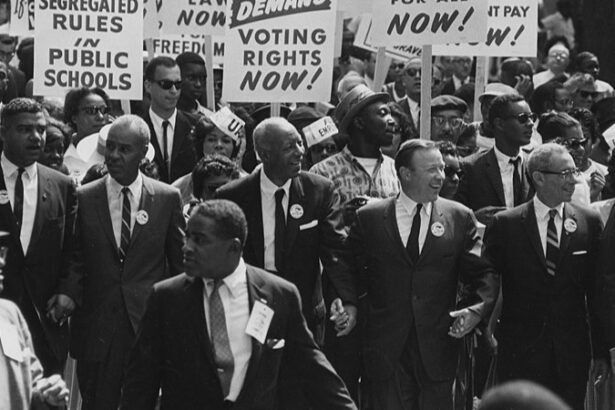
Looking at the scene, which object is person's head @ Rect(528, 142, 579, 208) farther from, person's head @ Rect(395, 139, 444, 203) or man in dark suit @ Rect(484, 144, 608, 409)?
person's head @ Rect(395, 139, 444, 203)

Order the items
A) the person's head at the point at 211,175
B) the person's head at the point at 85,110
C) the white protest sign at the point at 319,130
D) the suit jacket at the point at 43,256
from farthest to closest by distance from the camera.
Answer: the person's head at the point at 85,110, the white protest sign at the point at 319,130, the person's head at the point at 211,175, the suit jacket at the point at 43,256

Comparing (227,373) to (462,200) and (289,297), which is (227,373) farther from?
(462,200)

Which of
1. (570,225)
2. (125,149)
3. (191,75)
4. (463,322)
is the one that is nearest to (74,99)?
(191,75)

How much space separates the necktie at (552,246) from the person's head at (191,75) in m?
5.41

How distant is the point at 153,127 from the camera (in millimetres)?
14398

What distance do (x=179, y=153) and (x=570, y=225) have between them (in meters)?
4.16

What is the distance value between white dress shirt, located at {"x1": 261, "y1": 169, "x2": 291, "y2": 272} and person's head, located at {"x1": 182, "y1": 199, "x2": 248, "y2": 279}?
2.87 metres

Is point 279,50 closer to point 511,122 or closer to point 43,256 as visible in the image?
point 511,122

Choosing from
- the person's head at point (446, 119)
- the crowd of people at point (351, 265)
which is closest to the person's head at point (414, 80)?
the person's head at point (446, 119)

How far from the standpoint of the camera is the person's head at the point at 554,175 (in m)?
11.2

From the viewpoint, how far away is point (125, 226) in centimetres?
1100

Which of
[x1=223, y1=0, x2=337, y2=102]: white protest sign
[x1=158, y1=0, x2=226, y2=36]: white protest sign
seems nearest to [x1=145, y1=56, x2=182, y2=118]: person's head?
[x1=223, y1=0, x2=337, y2=102]: white protest sign

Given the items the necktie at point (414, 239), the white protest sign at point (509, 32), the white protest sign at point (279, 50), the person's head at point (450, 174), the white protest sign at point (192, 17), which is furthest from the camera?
the white protest sign at point (509, 32)

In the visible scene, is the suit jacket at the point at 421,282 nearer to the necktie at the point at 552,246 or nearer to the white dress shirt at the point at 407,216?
the white dress shirt at the point at 407,216
